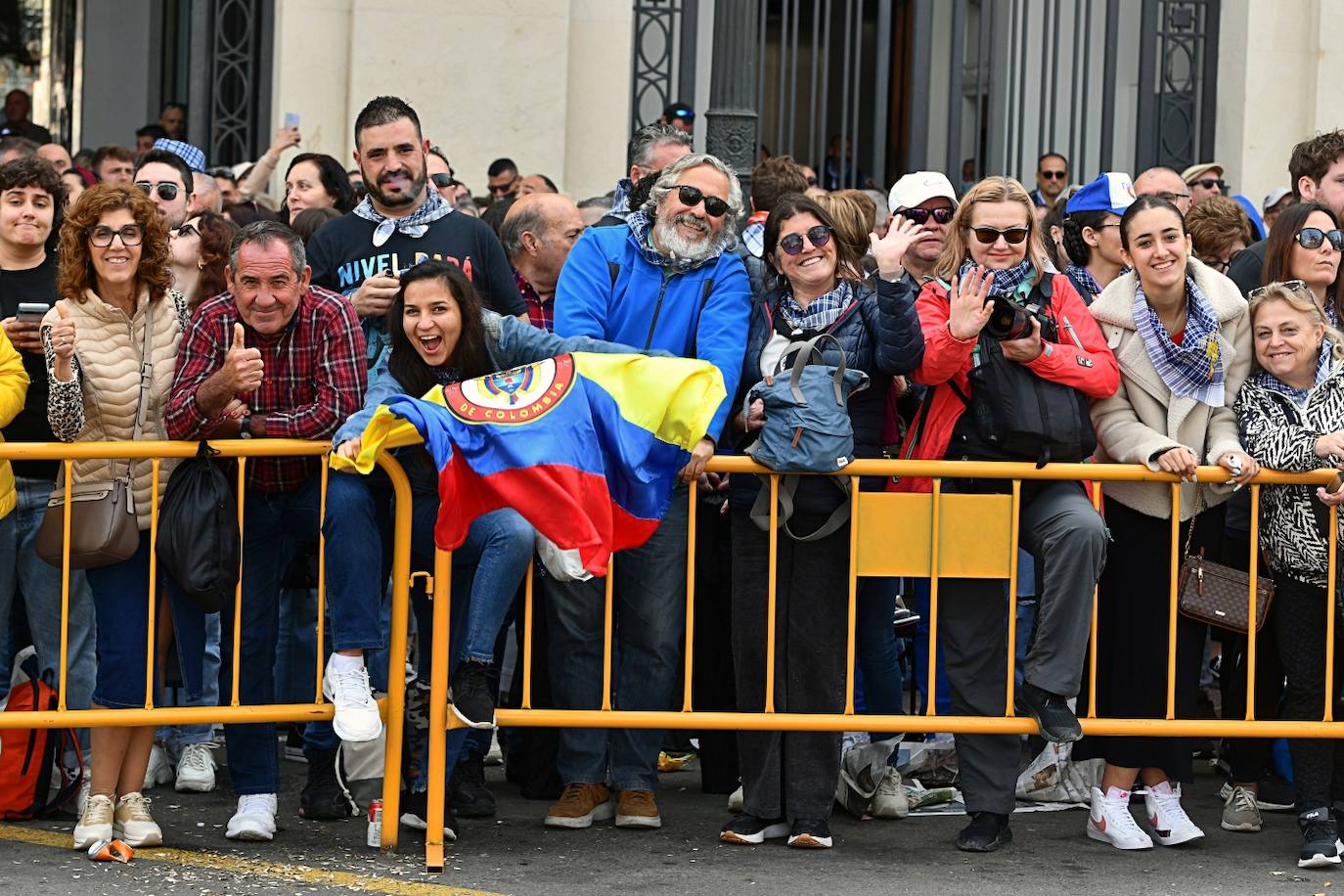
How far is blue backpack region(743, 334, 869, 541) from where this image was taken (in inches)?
254

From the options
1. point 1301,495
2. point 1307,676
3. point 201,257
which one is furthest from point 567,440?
point 1307,676

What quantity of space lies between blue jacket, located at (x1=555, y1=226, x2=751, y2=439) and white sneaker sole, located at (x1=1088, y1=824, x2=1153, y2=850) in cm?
208

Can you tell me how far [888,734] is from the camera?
7.27 meters

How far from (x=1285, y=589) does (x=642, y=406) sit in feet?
7.62

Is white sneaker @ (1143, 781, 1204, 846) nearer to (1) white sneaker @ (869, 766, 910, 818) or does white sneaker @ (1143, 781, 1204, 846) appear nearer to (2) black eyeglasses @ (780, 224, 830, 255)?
(1) white sneaker @ (869, 766, 910, 818)

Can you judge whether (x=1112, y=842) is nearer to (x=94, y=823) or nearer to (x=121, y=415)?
(x=94, y=823)

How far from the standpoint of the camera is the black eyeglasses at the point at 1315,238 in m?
7.21

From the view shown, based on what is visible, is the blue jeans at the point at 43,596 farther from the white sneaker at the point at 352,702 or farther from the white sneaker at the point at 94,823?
the white sneaker at the point at 352,702

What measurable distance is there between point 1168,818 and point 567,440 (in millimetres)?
Result: 2483

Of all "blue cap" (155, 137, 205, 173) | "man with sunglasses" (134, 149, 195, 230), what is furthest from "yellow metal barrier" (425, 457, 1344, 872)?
"blue cap" (155, 137, 205, 173)

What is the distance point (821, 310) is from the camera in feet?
22.3

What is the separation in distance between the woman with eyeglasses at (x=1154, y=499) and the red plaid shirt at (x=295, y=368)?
2.58 meters

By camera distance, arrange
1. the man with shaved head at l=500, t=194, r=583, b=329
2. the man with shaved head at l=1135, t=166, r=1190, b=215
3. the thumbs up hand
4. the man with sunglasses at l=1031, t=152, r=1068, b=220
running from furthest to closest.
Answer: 1. the man with sunglasses at l=1031, t=152, r=1068, b=220
2. the man with shaved head at l=1135, t=166, r=1190, b=215
3. the man with shaved head at l=500, t=194, r=583, b=329
4. the thumbs up hand

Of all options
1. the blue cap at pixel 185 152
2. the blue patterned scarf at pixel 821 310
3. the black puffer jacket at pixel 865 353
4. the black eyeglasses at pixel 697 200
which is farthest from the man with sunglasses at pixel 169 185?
the blue patterned scarf at pixel 821 310
